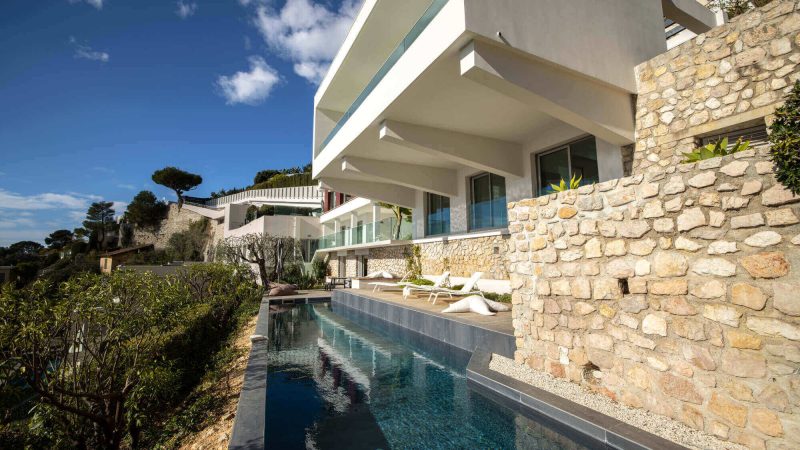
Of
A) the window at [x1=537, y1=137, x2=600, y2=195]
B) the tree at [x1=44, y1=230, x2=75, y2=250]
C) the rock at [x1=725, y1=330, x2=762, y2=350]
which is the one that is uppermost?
the tree at [x1=44, y1=230, x2=75, y2=250]

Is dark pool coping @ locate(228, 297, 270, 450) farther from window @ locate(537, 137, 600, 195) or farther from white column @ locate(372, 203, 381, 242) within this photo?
white column @ locate(372, 203, 381, 242)

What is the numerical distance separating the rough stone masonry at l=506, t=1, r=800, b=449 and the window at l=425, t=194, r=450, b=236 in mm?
8060

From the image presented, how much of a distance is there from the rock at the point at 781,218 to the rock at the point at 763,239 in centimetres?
7

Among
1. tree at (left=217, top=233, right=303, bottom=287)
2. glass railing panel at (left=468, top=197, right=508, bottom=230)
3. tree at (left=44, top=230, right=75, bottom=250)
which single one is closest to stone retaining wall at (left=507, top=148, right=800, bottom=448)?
glass railing panel at (left=468, top=197, right=508, bottom=230)

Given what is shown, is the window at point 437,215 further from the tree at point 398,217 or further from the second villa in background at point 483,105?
the tree at point 398,217

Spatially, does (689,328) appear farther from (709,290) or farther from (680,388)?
(680,388)

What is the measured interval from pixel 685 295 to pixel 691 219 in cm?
62

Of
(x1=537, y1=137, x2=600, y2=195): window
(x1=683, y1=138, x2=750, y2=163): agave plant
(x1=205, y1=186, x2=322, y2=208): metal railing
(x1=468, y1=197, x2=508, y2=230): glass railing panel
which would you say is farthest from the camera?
(x1=205, y1=186, x2=322, y2=208): metal railing

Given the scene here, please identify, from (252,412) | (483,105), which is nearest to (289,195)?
(483,105)

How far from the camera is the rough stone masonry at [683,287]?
2299 millimetres

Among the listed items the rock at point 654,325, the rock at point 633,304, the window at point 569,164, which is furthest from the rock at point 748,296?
the window at point 569,164

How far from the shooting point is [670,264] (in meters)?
2.91

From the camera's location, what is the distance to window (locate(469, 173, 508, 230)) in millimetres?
10258

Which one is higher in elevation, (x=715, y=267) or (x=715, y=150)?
(x=715, y=150)
